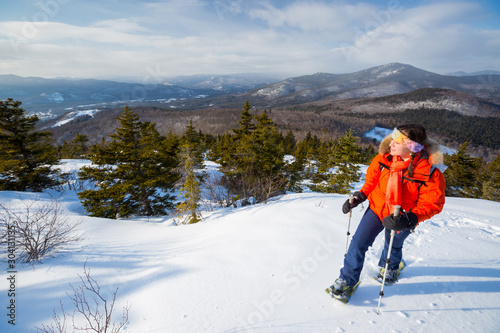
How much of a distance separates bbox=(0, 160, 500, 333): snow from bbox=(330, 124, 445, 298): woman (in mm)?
423

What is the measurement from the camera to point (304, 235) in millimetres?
4312

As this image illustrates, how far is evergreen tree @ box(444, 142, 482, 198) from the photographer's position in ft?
75.8

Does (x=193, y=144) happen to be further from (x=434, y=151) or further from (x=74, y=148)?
(x=74, y=148)

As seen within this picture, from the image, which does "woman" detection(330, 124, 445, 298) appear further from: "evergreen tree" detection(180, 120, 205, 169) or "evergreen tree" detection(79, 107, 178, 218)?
"evergreen tree" detection(79, 107, 178, 218)

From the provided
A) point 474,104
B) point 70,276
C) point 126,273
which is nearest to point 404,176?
point 126,273

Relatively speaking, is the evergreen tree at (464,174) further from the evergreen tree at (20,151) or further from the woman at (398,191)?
the evergreen tree at (20,151)

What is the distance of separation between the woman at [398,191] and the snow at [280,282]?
0.42 metres

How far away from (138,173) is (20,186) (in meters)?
→ 9.28

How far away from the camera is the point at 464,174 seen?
23266 mm

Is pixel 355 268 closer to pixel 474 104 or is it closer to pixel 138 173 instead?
pixel 138 173

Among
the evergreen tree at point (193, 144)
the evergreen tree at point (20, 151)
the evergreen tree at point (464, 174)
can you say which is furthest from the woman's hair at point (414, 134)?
the evergreen tree at point (464, 174)

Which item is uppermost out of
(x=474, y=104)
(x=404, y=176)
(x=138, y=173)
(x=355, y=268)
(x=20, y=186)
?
(x=474, y=104)

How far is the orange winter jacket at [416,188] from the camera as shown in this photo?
89.9 inches

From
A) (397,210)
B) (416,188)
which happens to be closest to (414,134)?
(416,188)
